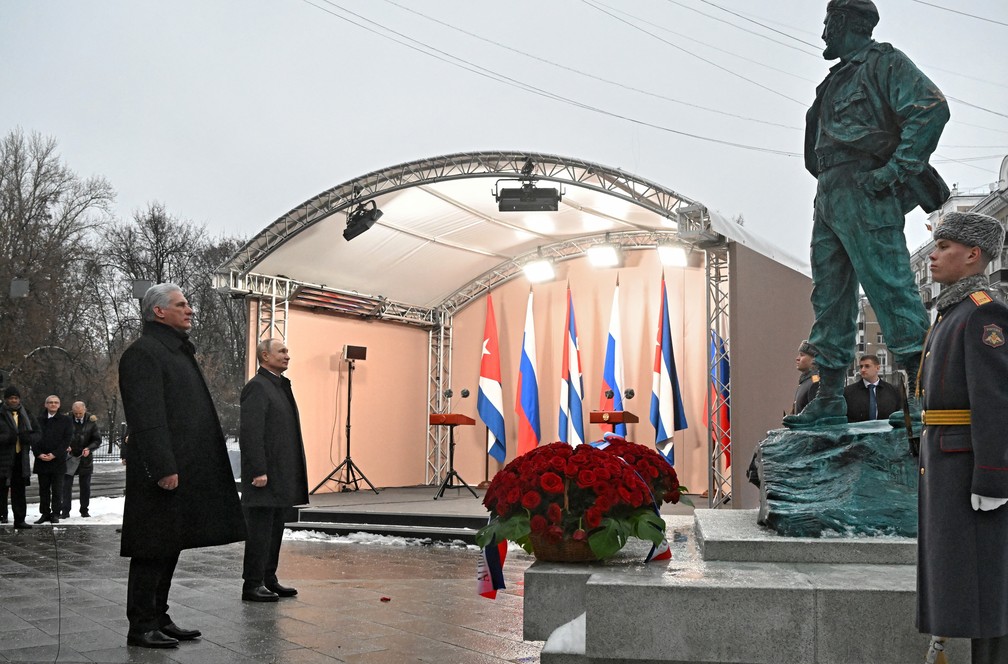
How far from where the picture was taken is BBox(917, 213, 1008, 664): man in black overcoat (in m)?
2.22

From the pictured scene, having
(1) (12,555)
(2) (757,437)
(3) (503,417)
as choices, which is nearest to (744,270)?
(2) (757,437)

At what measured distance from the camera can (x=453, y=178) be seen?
10.3 m

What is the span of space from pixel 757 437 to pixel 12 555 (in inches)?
268

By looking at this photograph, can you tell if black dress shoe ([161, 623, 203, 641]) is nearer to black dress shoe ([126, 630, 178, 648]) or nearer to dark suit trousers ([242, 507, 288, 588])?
black dress shoe ([126, 630, 178, 648])

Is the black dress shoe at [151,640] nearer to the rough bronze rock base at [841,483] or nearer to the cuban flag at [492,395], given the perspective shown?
the rough bronze rock base at [841,483]

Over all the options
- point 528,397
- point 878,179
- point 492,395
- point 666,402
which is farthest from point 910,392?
point 492,395

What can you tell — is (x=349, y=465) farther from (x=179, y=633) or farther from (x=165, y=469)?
(x=165, y=469)

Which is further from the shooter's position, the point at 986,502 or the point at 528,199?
the point at 528,199

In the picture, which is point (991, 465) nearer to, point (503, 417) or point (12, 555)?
point (12, 555)

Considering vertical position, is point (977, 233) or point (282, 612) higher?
point (977, 233)

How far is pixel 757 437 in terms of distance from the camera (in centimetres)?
940

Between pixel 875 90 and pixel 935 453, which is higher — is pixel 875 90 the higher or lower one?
the higher one

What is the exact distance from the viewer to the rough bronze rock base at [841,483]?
3686mm

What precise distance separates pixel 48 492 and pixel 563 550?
7714 millimetres
